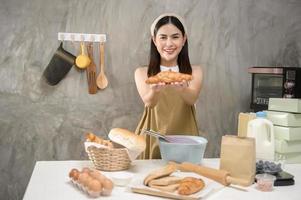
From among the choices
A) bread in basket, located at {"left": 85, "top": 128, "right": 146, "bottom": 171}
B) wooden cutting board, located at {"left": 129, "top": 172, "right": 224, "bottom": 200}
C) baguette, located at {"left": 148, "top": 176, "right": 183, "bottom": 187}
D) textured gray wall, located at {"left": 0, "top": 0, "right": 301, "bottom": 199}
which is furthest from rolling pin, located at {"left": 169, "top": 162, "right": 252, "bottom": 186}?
textured gray wall, located at {"left": 0, "top": 0, "right": 301, "bottom": 199}

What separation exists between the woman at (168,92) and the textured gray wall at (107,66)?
49 cm

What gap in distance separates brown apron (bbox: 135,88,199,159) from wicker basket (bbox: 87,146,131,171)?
0.59m

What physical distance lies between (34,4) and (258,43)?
5.58 feet

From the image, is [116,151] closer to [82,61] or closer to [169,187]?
[169,187]

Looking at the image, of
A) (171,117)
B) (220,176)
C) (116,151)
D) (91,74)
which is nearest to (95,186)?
(116,151)

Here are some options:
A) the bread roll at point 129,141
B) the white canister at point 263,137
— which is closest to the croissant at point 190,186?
the bread roll at point 129,141

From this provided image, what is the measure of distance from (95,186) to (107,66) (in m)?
1.59

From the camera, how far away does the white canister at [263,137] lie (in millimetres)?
1561

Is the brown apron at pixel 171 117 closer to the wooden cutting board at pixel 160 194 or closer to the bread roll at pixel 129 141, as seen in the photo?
the bread roll at pixel 129 141

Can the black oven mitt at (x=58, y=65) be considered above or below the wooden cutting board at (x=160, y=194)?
above

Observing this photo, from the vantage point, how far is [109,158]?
147 centimetres

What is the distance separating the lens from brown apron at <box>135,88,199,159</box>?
2100mm

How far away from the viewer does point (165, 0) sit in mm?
2729

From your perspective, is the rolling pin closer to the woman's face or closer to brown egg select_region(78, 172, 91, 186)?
brown egg select_region(78, 172, 91, 186)
